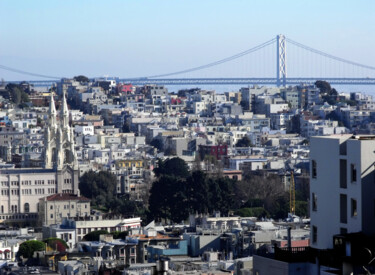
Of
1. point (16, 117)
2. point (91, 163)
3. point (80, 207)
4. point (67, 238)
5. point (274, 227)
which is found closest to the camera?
point (274, 227)

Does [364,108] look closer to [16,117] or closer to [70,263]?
[16,117]

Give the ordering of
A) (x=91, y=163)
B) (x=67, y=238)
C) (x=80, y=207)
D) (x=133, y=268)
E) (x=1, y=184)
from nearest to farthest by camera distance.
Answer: (x=133, y=268) < (x=67, y=238) < (x=80, y=207) < (x=1, y=184) < (x=91, y=163)

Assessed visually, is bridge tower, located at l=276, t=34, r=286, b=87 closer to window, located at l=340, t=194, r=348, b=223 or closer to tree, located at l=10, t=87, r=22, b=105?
tree, located at l=10, t=87, r=22, b=105

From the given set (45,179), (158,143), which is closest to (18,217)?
(45,179)

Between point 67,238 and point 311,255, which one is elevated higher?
point 311,255

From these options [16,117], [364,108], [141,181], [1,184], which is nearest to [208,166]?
[141,181]

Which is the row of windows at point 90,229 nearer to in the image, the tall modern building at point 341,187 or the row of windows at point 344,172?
the tall modern building at point 341,187

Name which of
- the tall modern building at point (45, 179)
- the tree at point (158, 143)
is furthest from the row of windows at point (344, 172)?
the tree at point (158, 143)
